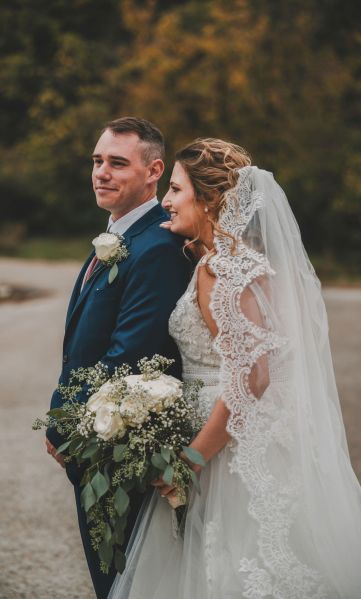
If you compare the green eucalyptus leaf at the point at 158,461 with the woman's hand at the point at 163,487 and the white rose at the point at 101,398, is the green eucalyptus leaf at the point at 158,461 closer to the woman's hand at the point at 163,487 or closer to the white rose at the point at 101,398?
the woman's hand at the point at 163,487

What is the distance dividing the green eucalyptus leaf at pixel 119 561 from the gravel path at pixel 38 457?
131 centimetres

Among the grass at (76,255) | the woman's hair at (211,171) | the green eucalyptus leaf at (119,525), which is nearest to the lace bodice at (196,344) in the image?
the woman's hair at (211,171)

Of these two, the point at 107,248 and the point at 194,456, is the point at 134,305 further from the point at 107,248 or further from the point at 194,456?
the point at 194,456

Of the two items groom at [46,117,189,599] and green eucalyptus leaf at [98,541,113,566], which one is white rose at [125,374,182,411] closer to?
groom at [46,117,189,599]

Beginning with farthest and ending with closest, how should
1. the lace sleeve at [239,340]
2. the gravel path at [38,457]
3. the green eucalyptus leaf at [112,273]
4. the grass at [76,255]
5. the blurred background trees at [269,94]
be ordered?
the blurred background trees at [269,94]
the grass at [76,255]
the gravel path at [38,457]
the green eucalyptus leaf at [112,273]
the lace sleeve at [239,340]

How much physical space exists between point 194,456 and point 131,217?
3.23 ft

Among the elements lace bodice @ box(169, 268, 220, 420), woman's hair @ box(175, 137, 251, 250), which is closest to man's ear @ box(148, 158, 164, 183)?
woman's hair @ box(175, 137, 251, 250)

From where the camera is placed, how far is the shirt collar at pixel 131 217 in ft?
9.47

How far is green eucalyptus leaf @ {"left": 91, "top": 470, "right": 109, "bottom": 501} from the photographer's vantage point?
244 cm

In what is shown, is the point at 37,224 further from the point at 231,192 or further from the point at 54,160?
the point at 231,192

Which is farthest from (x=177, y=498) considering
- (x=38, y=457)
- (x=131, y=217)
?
(x=38, y=457)

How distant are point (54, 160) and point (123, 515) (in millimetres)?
23649

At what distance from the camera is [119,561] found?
101 inches

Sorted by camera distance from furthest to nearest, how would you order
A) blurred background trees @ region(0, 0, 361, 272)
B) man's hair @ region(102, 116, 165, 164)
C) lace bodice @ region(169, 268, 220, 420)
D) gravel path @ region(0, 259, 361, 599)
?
blurred background trees @ region(0, 0, 361, 272), gravel path @ region(0, 259, 361, 599), man's hair @ region(102, 116, 165, 164), lace bodice @ region(169, 268, 220, 420)
